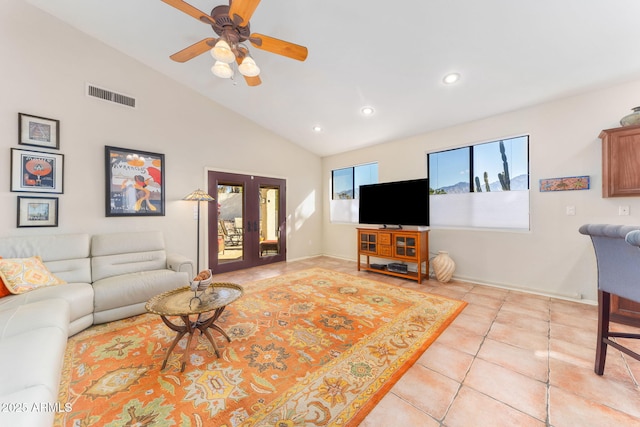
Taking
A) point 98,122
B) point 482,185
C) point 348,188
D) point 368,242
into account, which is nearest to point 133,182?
point 98,122

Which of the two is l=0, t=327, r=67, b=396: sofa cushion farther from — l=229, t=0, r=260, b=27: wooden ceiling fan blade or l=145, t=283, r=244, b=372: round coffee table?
l=229, t=0, r=260, b=27: wooden ceiling fan blade

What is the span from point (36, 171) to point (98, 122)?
921 mm

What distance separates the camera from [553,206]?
124 inches

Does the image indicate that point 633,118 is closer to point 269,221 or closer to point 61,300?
point 269,221

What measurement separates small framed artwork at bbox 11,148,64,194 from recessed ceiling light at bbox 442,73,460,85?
16.0ft

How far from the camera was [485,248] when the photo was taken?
369 cm

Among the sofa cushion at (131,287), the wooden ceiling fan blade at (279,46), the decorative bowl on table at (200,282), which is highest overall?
the wooden ceiling fan blade at (279,46)

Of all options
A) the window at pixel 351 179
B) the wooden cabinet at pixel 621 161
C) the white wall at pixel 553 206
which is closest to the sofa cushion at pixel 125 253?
the window at pixel 351 179

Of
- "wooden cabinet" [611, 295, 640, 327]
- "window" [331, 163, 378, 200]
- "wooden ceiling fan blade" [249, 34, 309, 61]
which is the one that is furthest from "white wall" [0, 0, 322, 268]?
"wooden cabinet" [611, 295, 640, 327]

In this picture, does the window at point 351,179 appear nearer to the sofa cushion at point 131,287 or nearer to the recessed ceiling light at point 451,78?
the recessed ceiling light at point 451,78

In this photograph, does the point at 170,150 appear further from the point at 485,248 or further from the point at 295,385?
the point at 485,248

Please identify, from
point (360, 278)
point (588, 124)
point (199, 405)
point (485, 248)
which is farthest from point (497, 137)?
point (199, 405)

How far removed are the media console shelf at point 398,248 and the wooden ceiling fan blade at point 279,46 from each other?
306cm

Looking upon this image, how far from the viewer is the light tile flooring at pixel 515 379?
136 cm
